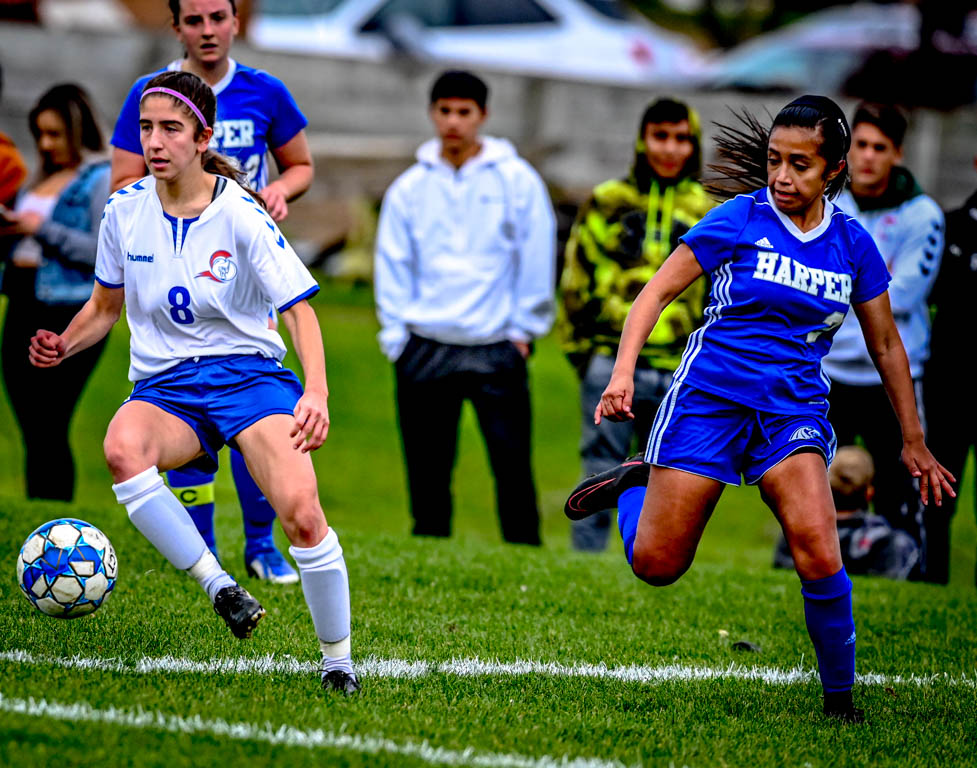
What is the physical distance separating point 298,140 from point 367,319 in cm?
807

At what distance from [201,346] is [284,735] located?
5.20 feet

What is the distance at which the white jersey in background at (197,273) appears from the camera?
4.97 meters

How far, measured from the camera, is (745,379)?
4941mm

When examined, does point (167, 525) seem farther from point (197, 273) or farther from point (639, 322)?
point (639, 322)

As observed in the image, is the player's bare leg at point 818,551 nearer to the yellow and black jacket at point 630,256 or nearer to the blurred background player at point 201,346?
the blurred background player at point 201,346

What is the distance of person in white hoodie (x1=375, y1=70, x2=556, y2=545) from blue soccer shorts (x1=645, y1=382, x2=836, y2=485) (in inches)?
129

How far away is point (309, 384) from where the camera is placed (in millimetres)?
4629

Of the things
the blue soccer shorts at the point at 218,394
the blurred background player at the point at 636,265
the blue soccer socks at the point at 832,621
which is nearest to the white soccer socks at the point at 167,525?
the blue soccer shorts at the point at 218,394

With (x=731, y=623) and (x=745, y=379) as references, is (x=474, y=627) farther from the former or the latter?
(x=745, y=379)

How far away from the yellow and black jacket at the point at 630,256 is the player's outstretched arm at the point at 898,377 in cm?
291

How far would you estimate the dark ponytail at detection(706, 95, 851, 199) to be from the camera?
489 cm

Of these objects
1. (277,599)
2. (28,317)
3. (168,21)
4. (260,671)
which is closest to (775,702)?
(260,671)

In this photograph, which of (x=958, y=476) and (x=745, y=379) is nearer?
(x=745, y=379)

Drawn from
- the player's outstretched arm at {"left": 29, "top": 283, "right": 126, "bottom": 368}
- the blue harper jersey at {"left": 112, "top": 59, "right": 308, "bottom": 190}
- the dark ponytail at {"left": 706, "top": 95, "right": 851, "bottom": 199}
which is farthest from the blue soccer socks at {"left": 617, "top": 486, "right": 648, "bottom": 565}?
the blue harper jersey at {"left": 112, "top": 59, "right": 308, "bottom": 190}
